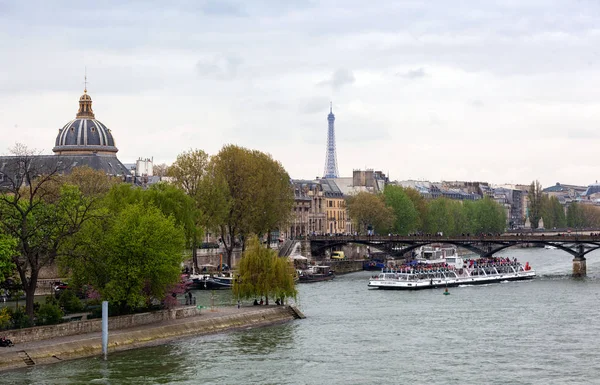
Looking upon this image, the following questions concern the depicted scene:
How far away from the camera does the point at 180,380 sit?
46.5 m

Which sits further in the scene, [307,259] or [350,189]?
[350,189]

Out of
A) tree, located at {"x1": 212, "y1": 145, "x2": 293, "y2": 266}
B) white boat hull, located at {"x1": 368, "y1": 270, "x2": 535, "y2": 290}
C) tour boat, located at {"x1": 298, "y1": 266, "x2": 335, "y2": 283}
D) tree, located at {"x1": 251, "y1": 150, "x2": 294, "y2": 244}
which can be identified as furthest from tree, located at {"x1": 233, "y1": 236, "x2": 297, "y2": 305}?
tree, located at {"x1": 251, "y1": 150, "x2": 294, "y2": 244}

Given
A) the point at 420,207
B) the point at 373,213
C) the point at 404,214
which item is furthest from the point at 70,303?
the point at 420,207

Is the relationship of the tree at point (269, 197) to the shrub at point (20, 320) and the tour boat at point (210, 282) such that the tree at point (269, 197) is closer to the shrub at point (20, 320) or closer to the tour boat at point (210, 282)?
the tour boat at point (210, 282)

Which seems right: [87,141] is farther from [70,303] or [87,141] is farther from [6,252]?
[6,252]

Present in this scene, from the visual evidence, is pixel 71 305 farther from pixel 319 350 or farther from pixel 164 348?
pixel 319 350

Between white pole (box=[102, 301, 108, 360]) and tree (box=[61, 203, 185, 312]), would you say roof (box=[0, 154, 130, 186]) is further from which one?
white pole (box=[102, 301, 108, 360])

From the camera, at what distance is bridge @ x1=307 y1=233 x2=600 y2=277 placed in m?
110

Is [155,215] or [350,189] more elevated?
[350,189]

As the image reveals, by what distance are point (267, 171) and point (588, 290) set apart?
3574 centimetres

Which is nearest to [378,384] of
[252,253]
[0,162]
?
[252,253]

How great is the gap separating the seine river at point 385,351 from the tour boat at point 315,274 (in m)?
22.4

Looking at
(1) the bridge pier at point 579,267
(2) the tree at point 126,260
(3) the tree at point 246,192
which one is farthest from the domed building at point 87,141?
(2) the tree at point 126,260

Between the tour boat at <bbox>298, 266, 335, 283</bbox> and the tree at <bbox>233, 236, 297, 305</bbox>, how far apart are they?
3171 cm
